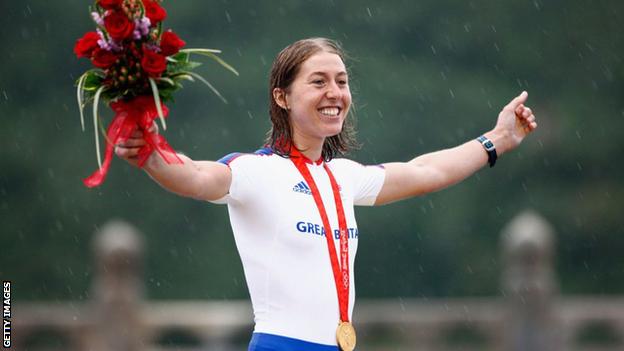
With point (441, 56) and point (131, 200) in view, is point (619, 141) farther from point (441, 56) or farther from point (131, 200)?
point (131, 200)

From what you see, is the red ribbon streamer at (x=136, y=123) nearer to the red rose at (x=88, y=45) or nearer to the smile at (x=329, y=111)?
the red rose at (x=88, y=45)

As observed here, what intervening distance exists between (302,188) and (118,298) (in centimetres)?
913

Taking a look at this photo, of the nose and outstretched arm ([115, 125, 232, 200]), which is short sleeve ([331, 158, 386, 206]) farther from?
outstretched arm ([115, 125, 232, 200])

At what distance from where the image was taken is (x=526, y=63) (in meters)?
29.3

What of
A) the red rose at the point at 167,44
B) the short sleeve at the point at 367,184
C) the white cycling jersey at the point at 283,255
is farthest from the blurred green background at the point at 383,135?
the red rose at the point at 167,44

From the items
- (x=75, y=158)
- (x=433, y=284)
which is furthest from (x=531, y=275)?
(x=75, y=158)

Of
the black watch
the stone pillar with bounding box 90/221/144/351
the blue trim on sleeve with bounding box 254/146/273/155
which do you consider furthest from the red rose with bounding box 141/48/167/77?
the stone pillar with bounding box 90/221/144/351

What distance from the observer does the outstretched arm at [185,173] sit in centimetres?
504

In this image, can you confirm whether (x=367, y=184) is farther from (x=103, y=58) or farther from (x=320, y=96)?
(x=103, y=58)

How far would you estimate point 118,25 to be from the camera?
4.98 metres

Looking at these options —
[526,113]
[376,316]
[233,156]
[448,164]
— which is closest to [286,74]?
[233,156]

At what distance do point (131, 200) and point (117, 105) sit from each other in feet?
77.6

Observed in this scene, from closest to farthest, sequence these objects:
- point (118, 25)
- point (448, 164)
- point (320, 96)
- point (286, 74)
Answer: point (118, 25)
point (320, 96)
point (286, 74)
point (448, 164)

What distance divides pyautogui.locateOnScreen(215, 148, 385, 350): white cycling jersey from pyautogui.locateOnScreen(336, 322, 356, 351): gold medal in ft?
0.07
